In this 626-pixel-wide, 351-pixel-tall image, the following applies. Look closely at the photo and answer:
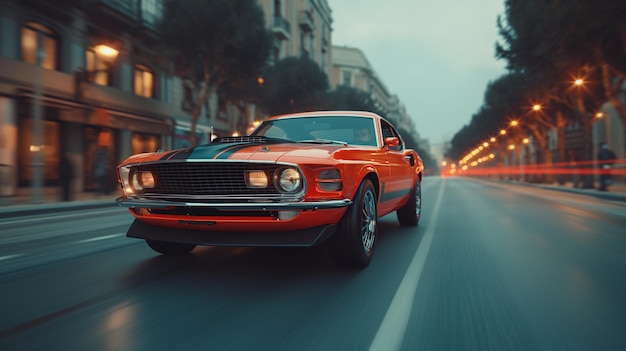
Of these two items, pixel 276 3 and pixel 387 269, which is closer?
pixel 387 269

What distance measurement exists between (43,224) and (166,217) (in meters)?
6.14

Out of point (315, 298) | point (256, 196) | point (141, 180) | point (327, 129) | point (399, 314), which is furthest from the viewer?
point (327, 129)

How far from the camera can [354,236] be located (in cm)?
378

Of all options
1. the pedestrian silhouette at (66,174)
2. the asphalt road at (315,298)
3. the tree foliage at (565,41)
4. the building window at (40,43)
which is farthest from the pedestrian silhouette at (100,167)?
the tree foliage at (565,41)

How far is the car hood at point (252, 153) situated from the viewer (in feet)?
11.6

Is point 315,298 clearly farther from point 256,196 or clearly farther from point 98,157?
point 98,157

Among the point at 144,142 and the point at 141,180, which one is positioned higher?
the point at 144,142

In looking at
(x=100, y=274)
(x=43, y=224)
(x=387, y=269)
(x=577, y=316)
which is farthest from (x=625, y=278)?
(x=43, y=224)

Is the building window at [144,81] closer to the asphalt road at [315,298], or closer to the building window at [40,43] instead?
the building window at [40,43]

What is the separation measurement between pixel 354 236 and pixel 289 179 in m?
0.74

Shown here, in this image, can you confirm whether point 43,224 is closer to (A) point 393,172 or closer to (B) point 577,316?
(A) point 393,172

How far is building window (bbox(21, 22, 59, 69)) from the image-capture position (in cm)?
1571

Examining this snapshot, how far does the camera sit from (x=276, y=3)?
3978cm

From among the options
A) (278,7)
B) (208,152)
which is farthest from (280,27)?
(208,152)
